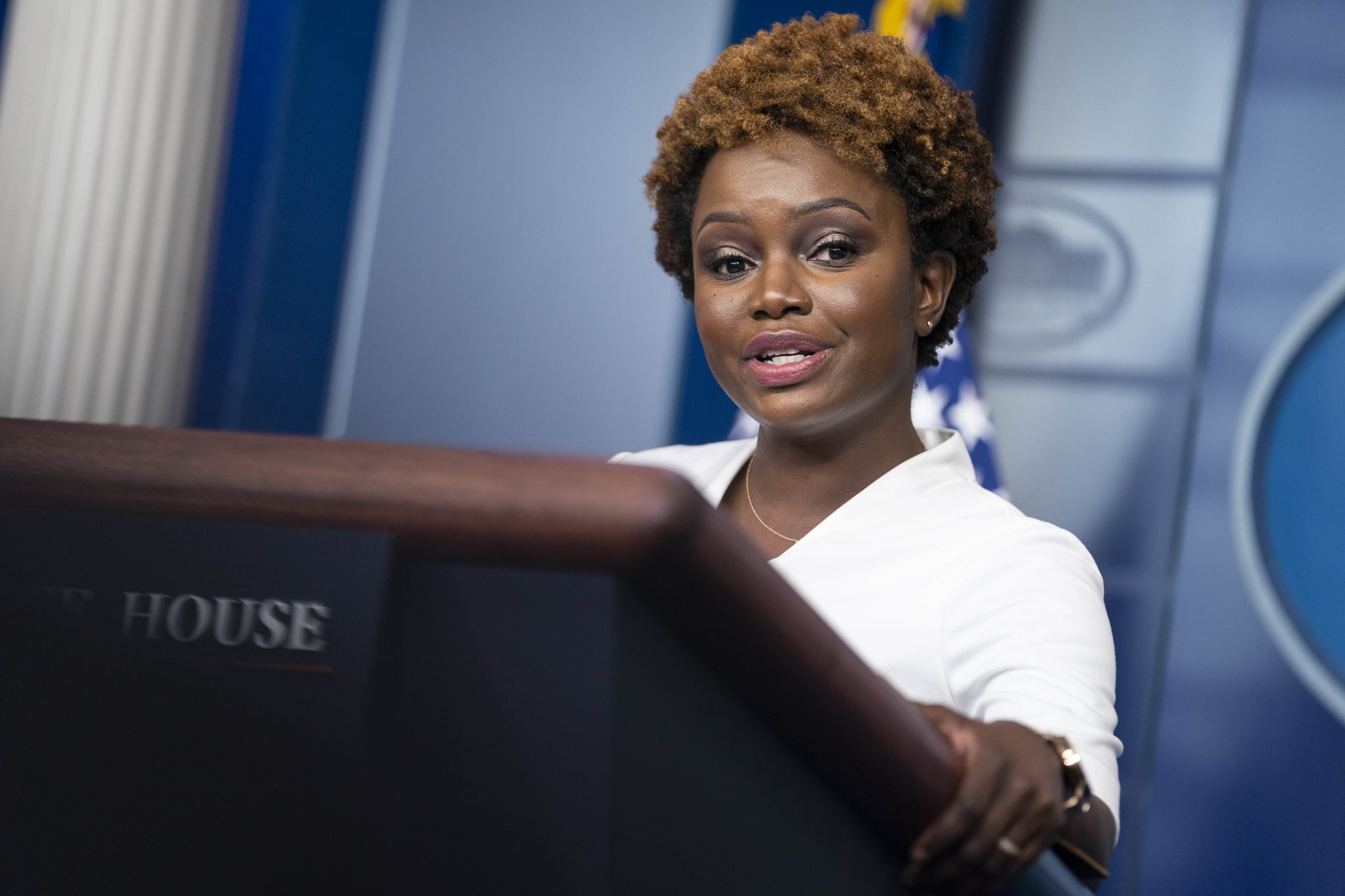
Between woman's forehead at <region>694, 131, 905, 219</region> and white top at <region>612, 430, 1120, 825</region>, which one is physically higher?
woman's forehead at <region>694, 131, 905, 219</region>

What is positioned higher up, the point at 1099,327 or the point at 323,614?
the point at 1099,327

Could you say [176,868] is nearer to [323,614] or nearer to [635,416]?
[323,614]

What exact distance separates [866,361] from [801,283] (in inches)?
4.1

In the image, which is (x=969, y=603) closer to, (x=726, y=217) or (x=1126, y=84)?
(x=726, y=217)

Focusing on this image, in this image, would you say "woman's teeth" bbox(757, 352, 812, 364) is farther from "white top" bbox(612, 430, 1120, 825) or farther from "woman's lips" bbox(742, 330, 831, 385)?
"white top" bbox(612, 430, 1120, 825)

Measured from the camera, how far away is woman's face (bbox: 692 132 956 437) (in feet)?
3.55

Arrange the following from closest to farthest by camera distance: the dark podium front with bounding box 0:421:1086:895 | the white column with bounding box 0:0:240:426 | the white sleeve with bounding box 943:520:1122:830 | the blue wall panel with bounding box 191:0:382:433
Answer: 1. the dark podium front with bounding box 0:421:1086:895
2. the white sleeve with bounding box 943:520:1122:830
3. the white column with bounding box 0:0:240:426
4. the blue wall panel with bounding box 191:0:382:433

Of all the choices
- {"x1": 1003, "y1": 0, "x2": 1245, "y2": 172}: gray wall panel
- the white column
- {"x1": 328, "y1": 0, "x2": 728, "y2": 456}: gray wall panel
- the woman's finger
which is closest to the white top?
the woman's finger

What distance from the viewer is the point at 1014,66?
10.6ft

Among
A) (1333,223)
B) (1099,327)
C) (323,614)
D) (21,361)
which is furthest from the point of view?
(1099,327)

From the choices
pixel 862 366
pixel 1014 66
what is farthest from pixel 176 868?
pixel 1014 66

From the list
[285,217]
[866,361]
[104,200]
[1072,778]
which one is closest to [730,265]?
[866,361]

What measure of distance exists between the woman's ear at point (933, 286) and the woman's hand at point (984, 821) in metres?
0.77

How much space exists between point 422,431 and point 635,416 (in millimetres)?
547
